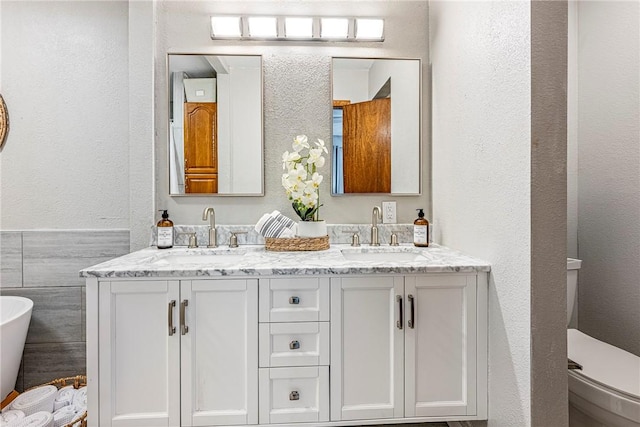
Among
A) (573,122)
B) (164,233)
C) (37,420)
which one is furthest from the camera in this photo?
(573,122)

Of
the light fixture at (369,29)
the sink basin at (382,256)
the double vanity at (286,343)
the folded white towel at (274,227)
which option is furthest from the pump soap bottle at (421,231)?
the light fixture at (369,29)

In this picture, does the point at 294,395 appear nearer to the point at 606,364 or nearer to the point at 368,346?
the point at 368,346

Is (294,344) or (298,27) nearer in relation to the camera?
(294,344)

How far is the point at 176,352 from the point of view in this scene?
1312mm

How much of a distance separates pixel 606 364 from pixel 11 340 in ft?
8.55

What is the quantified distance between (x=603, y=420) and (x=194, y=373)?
149cm

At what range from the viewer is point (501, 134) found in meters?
1.31

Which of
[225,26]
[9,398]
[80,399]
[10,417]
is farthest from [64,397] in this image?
[225,26]

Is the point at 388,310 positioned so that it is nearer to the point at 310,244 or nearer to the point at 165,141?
the point at 310,244

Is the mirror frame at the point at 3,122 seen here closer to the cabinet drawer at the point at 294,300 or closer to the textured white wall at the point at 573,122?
the cabinet drawer at the point at 294,300

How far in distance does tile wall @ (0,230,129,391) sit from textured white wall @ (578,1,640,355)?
2760mm

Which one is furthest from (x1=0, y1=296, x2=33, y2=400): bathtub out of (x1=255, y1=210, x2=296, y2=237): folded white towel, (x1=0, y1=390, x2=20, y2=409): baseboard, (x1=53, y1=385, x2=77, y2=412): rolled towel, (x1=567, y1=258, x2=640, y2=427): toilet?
(x1=567, y1=258, x2=640, y2=427): toilet

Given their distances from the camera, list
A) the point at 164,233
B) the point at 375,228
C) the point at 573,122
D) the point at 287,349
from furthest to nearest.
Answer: the point at 573,122, the point at 375,228, the point at 164,233, the point at 287,349

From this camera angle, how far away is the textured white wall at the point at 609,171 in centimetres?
175
